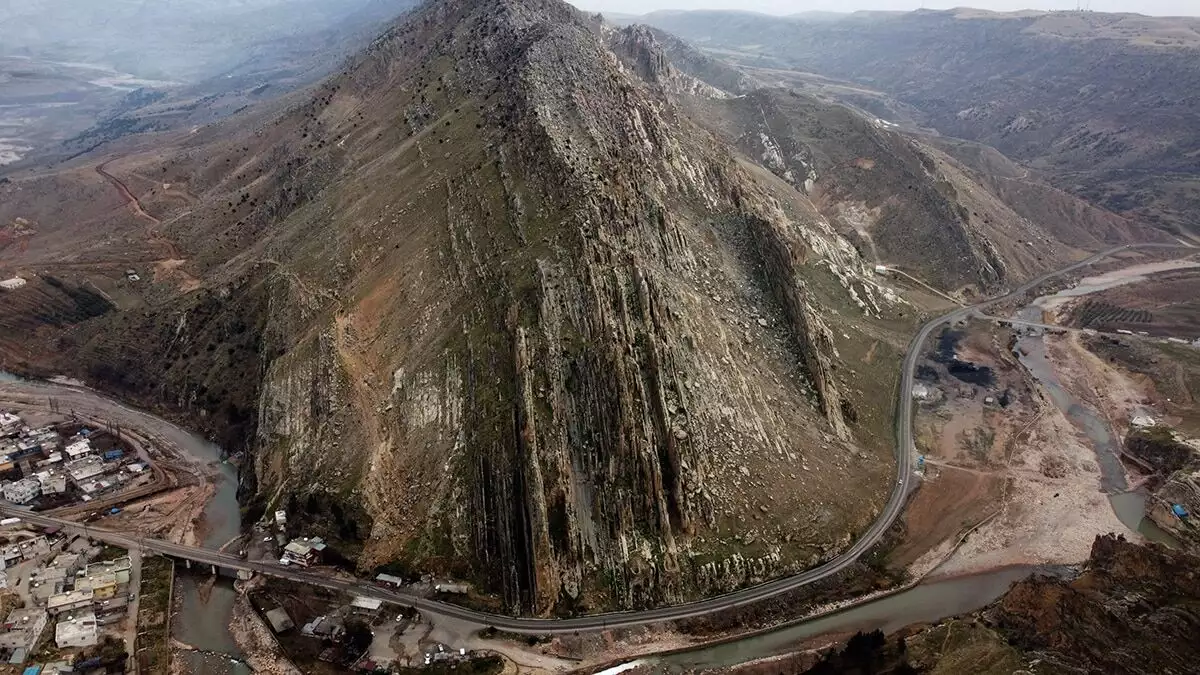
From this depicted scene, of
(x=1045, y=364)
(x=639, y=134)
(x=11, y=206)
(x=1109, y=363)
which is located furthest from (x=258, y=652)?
(x=11, y=206)

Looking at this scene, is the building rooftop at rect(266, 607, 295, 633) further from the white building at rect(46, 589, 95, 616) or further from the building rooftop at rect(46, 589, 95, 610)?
the building rooftop at rect(46, 589, 95, 610)

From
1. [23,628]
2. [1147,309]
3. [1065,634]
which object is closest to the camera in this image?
[1065,634]

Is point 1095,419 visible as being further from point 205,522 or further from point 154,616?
point 154,616

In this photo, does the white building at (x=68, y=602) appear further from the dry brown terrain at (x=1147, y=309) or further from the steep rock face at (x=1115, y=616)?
the dry brown terrain at (x=1147, y=309)

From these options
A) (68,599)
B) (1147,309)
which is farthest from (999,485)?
(68,599)

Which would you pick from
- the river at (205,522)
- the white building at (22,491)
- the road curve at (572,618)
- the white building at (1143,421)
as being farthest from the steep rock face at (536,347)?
the white building at (1143,421)

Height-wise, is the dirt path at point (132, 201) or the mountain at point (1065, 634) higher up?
the dirt path at point (132, 201)

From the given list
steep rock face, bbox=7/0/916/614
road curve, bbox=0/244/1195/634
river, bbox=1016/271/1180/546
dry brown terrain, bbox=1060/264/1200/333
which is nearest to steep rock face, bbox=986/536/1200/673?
river, bbox=1016/271/1180/546

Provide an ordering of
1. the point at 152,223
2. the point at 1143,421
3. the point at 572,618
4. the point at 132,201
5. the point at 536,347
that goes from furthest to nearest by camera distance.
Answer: the point at 132,201 → the point at 152,223 → the point at 1143,421 → the point at 536,347 → the point at 572,618
